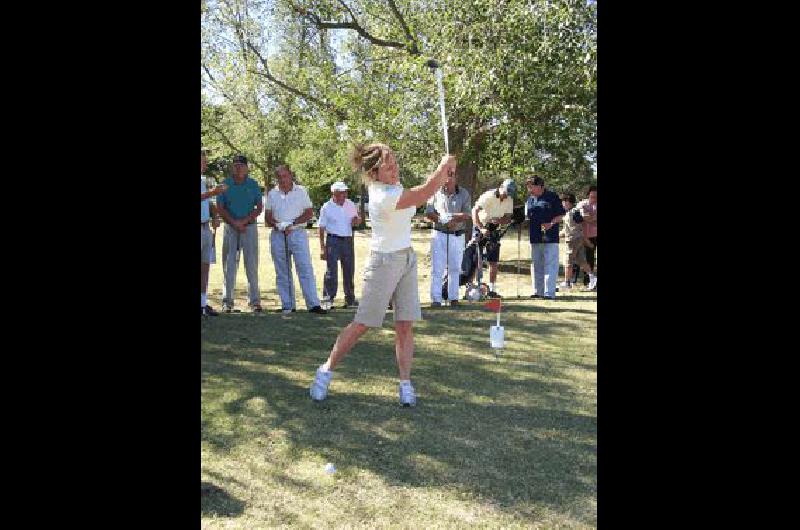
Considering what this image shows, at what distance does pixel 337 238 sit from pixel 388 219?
5828 mm

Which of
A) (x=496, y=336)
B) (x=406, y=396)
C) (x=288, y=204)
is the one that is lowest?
(x=406, y=396)

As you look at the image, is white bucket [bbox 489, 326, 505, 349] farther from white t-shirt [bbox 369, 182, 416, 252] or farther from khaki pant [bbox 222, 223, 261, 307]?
khaki pant [bbox 222, 223, 261, 307]

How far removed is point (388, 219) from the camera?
5.20 m

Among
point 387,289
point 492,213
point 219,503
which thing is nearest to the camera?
point 219,503

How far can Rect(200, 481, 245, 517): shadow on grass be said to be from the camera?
3626mm

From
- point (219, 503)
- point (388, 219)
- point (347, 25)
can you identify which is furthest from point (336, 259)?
point (347, 25)

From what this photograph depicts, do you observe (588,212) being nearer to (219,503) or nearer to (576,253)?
(576,253)

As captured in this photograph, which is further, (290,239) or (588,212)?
(588,212)

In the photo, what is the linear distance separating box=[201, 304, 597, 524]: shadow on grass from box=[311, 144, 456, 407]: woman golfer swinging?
1.51ft

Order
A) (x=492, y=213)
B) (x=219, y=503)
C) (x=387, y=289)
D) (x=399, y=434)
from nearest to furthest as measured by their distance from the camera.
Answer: (x=219, y=503), (x=399, y=434), (x=387, y=289), (x=492, y=213)

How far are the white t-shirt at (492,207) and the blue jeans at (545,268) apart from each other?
83cm
